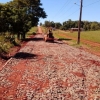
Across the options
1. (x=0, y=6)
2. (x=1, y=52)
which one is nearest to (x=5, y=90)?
(x=1, y=52)

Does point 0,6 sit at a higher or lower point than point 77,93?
higher

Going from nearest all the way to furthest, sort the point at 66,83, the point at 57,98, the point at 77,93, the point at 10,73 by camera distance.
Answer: the point at 57,98
the point at 77,93
the point at 66,83
the point at 10,73

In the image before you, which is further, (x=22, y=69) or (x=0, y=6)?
(x=0, y=6)

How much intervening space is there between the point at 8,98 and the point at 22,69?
20.0 ft

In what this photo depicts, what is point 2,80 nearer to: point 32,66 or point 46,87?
point 46,87

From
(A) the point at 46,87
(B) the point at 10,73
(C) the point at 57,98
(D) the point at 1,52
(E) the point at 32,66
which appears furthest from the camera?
(D) the point at 1,52

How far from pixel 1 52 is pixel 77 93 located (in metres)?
14.4

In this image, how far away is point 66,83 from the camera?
11.9 metres

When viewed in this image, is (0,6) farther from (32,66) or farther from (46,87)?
(46,87)

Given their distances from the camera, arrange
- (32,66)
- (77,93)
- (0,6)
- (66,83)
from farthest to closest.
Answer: (0,6) → (32,66) → (66,83) → (77,93)

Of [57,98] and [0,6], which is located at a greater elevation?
[0,6]

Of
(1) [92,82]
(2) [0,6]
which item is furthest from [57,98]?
(2) [0,6]

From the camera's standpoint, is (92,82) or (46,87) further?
(92,82)

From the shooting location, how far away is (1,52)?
23094 millimetres
